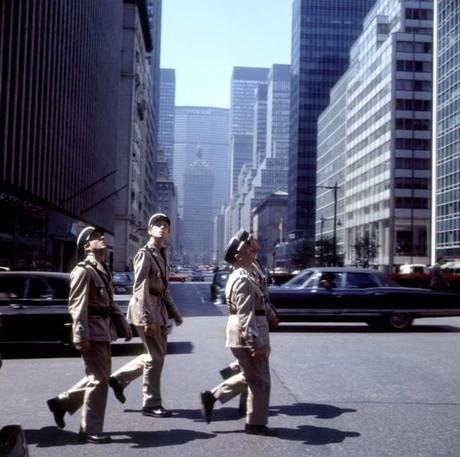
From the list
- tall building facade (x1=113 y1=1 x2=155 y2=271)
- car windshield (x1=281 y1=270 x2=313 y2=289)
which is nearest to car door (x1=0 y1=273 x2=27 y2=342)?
car windshield (x1=281 y1=270 x2=313 y2=289)

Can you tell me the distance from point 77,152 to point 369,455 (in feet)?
137

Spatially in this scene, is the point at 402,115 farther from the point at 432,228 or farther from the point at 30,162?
the point at 30,162

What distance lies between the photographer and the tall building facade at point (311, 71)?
144 metres

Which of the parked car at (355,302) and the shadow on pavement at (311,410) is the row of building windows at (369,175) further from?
the shadow on pavement at (311,410)

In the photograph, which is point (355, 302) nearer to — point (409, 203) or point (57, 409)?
point (57, 409)

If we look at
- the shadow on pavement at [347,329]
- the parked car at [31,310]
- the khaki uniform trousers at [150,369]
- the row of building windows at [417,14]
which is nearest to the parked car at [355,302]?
the shadow on pavement at [347,329]

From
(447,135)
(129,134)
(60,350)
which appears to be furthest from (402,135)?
(60,350)

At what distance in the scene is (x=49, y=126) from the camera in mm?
36188

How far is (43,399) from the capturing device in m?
7.53

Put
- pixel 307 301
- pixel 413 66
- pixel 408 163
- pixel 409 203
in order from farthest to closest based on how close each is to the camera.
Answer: pixel 413 66 → pixel 408 163 → pixel 409 203 → pixel 307 301

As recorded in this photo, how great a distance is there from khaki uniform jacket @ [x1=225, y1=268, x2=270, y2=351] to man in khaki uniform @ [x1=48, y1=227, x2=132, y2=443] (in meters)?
1.04

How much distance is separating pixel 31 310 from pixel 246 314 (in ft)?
20.9

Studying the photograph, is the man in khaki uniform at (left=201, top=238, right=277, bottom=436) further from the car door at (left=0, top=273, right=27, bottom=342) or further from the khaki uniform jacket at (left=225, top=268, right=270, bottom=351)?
the car door at (left=0, top=273, right=27, bottom=342)

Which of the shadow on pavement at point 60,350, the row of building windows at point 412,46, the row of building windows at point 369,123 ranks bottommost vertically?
the shadow on pavement at point 60,350
